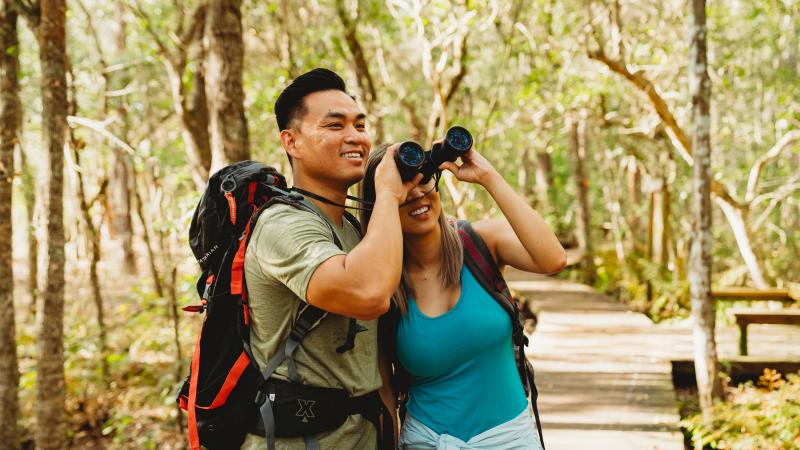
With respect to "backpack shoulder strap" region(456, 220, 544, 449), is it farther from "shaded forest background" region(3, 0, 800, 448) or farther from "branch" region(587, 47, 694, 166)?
"branch" region(587, 47, 694, 166)

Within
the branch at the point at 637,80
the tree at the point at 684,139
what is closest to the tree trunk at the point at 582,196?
the tree at the point at 684,139

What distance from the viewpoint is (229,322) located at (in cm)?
216

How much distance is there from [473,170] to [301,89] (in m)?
0.73

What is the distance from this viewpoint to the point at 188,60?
9.49 m

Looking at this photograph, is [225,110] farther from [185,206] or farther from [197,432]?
[197,432]

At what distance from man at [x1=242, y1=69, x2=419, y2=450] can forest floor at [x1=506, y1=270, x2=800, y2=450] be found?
366 centimetres

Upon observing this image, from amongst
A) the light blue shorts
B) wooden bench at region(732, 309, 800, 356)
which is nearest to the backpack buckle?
the light blue shorts

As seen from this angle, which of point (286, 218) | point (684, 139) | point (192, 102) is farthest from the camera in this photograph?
point (684, 139)

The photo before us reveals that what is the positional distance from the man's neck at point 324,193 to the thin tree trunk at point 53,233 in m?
4.12

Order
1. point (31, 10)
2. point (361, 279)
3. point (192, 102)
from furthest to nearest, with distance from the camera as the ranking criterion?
point (192, 102) < point (31, 10) < point (361, 279)

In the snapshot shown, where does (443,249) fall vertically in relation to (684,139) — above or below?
below

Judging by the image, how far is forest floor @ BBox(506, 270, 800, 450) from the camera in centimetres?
559

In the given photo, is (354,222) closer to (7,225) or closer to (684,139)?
(7,225)

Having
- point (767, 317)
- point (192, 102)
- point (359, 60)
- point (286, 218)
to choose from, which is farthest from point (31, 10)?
point (767, 317)
